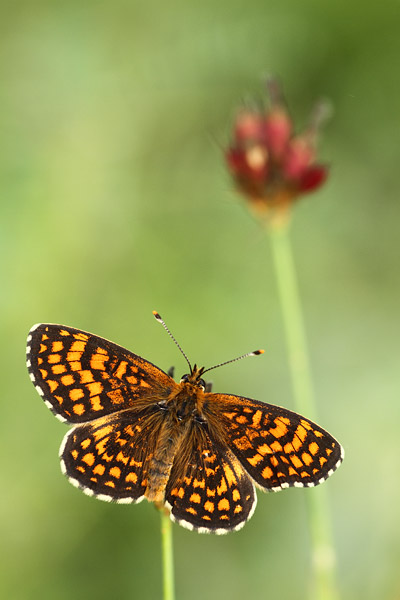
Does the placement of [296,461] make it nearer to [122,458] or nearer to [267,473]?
[267,473]

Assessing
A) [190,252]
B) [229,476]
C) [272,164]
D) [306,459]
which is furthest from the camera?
[190,252]

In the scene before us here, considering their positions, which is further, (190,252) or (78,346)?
(190,252)

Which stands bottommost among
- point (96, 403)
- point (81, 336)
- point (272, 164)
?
point (96, 403)

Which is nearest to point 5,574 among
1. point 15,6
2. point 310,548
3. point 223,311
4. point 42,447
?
point 42,447

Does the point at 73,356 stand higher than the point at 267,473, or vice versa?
the point at 73,356

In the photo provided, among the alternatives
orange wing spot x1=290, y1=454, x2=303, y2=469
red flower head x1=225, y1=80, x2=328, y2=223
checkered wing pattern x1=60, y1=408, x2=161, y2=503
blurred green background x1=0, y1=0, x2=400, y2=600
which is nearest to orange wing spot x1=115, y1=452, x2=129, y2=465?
checkered wing pattern x1=60, y1=408, x2=161, y2=503

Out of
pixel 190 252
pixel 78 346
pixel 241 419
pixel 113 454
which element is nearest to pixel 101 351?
pixel 78 346

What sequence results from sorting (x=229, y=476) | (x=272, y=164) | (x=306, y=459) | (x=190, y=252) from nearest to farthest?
1. (x=306, y=459)
2. (x=229, y=476)
3. (x=272, y=164)
4. (x=190, y=252)

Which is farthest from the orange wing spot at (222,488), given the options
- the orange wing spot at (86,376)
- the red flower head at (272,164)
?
the red flower head at (272,164)
